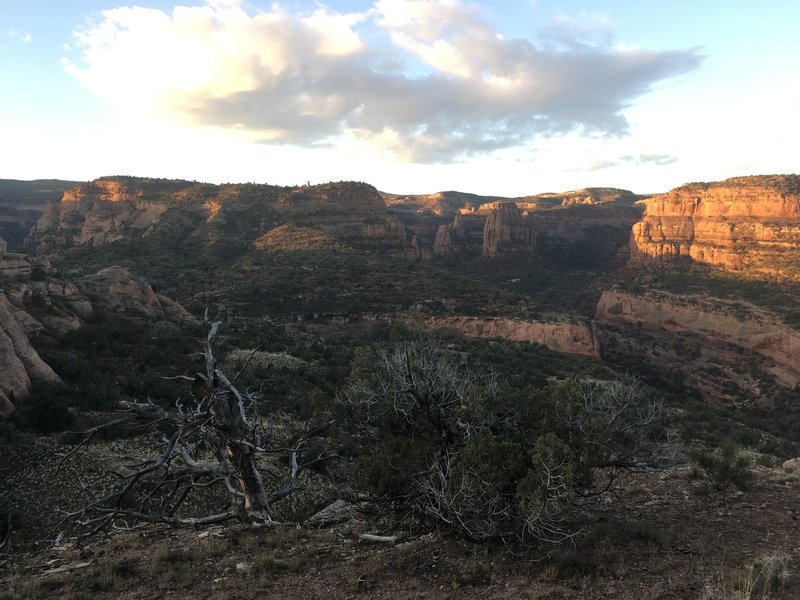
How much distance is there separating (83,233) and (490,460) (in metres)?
84.2

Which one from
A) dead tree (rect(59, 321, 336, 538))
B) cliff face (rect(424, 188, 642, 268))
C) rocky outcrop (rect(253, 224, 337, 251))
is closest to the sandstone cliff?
rocky outcrop (rect(253, 224, 337, 251))

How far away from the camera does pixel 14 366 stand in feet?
53.2

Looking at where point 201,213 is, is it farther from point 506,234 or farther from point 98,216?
point 506,234

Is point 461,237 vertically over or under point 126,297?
over

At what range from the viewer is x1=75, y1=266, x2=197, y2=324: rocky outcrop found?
97.9 feet

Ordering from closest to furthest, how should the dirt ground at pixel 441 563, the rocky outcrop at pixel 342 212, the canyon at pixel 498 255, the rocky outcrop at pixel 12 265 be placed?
the dirt ground at pixel 441 563
the rocky outcrop at pixel 12 265
the canyon at pixel 498 255
the rocky outcrop at pixel 342 212

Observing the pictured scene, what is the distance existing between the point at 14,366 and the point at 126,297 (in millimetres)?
16108

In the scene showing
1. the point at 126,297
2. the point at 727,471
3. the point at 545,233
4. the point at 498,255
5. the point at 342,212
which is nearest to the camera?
the point at 727,471

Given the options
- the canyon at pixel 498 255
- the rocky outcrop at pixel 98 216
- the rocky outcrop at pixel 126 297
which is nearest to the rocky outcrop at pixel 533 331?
the canyon at pixel 498 255

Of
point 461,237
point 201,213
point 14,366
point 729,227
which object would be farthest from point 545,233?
point 14,366

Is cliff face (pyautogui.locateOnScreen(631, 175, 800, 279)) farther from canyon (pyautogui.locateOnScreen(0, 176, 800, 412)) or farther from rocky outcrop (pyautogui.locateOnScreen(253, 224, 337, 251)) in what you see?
rocky outcrop (pyautogui.locateOnScreen(253, 224, 337, 251))

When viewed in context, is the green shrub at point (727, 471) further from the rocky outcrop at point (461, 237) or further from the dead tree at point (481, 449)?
the rocky outcrop at point (461, 237)

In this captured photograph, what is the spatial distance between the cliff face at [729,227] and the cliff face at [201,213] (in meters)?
41.8

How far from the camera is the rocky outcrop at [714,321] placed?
135 feet
